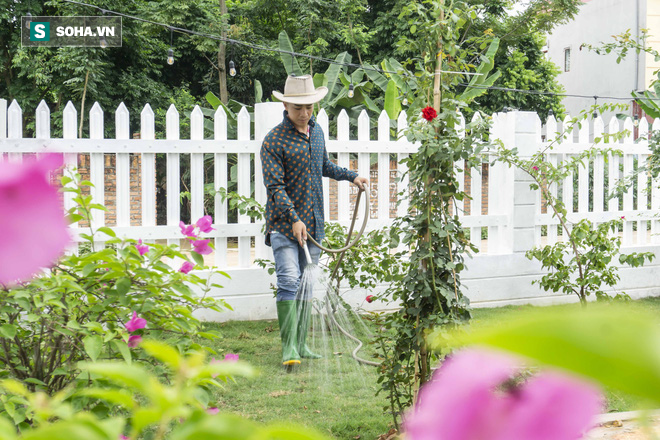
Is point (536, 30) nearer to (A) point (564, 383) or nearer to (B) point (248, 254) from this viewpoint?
(B) point (248, 254)

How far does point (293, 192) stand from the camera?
386 cm

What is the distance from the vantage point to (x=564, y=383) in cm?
12

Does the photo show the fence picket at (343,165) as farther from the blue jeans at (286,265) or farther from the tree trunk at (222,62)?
the tree trunk at (222,62)

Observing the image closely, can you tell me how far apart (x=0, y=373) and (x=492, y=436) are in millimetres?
1732

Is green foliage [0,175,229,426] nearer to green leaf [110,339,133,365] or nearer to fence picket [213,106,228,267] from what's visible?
green leaf [110,339,133,365]

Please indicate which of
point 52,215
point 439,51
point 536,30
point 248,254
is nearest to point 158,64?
point 536,30

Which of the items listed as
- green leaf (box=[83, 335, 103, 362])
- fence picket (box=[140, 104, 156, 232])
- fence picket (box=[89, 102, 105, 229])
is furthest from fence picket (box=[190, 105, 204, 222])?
green leaf (box=[83, 335, 103, 362])

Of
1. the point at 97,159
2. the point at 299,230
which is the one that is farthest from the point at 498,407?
the point at 97,159

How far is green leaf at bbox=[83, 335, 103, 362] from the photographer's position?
140cm

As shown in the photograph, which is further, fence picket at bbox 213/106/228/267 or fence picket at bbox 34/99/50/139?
fence picket at bbox 213/106/228/267

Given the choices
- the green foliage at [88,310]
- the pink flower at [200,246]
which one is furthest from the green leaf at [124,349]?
the pink flower at [200,246]

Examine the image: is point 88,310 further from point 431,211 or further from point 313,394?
point 313,394

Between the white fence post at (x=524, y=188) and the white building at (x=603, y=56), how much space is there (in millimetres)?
11436

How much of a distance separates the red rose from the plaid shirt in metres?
1.33
